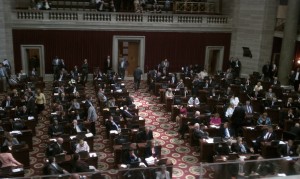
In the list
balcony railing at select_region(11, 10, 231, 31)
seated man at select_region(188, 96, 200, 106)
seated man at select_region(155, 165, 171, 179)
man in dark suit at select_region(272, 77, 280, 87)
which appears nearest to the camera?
seated man at select_region(155, 165, 171, 179)

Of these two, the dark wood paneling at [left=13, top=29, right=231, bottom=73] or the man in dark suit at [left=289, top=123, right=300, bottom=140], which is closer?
the man in dark suit at [left=289, top=123, right=300, bottom=140]

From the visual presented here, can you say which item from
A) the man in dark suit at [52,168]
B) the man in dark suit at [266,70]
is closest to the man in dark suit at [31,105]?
the man in dark suit at [52,168]

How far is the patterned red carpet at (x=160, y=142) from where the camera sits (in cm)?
1097

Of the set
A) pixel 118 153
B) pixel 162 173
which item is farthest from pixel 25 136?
pixel 162 173

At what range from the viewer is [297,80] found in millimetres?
18891

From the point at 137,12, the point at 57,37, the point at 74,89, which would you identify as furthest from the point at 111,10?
the point at 74,89

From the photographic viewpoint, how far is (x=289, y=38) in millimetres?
19094

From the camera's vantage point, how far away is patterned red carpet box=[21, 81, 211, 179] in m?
11.0

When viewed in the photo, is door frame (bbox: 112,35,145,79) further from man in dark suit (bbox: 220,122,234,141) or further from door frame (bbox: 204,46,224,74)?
man in dark suit (bbox: 220,122,234,141)

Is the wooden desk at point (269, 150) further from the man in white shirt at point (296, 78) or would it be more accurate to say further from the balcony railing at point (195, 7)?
the balcony railing at point (195, 7)

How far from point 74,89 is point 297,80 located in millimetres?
11181

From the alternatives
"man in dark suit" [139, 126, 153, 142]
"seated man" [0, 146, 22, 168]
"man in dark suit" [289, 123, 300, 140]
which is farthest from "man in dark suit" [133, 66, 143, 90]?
"seated man" [0, 146, 22, 168]

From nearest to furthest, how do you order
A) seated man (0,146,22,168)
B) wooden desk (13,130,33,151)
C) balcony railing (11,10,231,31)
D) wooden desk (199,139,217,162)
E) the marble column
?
seated man (0,146,22,168) < wooden desk (199,139,217,162) < wooden desk (13,130,33,151) < the marble column < balcony railing (11,10,231,31)

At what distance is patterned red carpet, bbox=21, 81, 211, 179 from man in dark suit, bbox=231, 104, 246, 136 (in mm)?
1834
